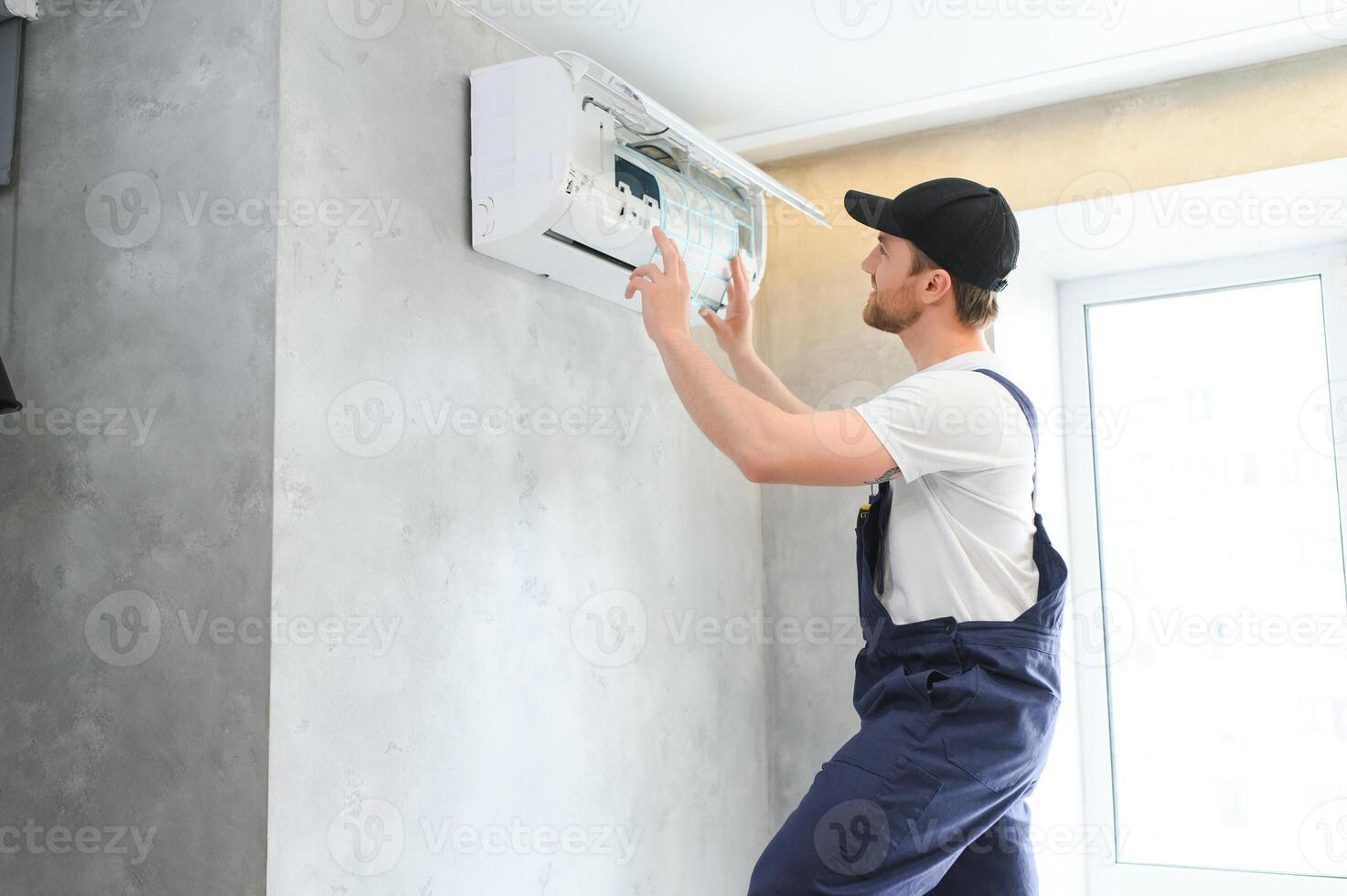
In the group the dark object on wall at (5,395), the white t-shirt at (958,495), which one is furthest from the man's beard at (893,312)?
the dark object on wall at (5,395)

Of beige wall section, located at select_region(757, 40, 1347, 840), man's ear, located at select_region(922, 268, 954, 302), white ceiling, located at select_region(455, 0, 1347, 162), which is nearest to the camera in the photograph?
man's ear, located at select_region(922, 268, 954, 302)

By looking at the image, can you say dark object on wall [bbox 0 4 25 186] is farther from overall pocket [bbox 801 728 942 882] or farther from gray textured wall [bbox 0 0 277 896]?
overall pocket [bbox 801 728 942 882]

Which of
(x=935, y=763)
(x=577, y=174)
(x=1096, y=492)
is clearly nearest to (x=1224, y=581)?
(x=1096, y=492)

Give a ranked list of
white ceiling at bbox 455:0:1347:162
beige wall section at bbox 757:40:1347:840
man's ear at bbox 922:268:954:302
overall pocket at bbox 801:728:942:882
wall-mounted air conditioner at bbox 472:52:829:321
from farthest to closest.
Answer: beige wall section at bbox 757:40:1347:840 < white ceiling at bbox 455:0:1347:162 < wall-mounted air conditioner at bbox 472:52:829:321 < man's ear at bbox 922:268:954:302 < overall pocket at bbox 801:728:942:882

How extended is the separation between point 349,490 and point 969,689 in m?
0.93

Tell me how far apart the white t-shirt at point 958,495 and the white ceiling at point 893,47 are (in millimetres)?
817

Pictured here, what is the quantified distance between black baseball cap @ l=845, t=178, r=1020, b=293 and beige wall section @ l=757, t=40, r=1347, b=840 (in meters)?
0.96

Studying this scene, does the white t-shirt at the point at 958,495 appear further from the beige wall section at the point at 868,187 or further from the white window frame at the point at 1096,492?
the white window frame at the point at 1096,492

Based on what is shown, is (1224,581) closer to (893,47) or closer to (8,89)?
(893,47)

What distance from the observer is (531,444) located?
2.06 metres

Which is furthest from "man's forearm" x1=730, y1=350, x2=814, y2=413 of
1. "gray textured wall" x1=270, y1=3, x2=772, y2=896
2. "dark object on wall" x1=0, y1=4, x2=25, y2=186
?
"dark object on wall" x1=0, y1=4, x2=25, y2=186

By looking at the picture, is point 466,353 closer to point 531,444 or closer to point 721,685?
point 531,444

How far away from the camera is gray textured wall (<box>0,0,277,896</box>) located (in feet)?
5.04

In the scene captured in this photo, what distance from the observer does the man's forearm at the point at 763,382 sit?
6.94 feet
